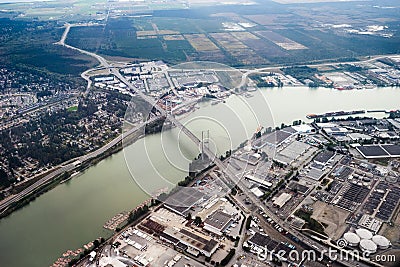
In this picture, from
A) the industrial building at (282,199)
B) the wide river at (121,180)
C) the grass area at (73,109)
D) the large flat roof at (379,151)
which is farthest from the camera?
the grass area at (73,109)

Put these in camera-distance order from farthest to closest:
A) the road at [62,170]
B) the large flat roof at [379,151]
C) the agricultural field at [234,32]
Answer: the agricultural field at [234,32]
the large flat roof at [379,151]
the road at [62,170]

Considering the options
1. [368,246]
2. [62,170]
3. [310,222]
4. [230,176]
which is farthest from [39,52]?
[368,246]

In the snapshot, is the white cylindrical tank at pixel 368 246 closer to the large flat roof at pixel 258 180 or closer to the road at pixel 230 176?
the road at pixel 230 176

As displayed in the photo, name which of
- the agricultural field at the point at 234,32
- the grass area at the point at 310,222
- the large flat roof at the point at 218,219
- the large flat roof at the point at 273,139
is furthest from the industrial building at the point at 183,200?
the agricultural field at the point at 234,32

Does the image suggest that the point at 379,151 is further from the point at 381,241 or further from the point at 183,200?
the point at 183,200

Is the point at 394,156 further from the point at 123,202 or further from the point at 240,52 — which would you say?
the point at 240,52

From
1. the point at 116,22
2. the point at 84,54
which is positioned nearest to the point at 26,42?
the point at 84,54
